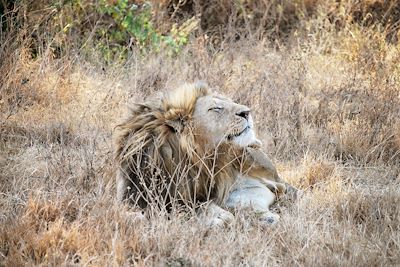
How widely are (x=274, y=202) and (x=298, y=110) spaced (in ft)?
5.06

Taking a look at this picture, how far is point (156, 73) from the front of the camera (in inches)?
264

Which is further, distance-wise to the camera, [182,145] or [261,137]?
[261,137]

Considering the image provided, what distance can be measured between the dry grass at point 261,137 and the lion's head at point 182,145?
0.21 metres

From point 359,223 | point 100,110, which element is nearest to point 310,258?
point 359,223

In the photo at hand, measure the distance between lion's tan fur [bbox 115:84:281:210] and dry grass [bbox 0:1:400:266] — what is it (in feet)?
0.62

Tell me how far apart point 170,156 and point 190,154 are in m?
0.11

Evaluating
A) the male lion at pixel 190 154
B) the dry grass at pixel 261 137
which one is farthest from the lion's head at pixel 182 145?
the dry grass at pixel 261 137

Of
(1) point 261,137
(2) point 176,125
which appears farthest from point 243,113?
(1) point 261,137

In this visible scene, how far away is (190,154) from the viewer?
4.24 m

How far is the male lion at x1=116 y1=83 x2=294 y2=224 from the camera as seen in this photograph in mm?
4184

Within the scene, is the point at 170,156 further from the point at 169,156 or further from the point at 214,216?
the point at 214,216

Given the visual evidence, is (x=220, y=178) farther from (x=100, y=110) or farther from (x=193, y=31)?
(x=193, y=31)

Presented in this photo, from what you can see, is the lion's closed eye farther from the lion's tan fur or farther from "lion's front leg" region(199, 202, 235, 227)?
"lion's front leg" region(199, 202, 235, 227)

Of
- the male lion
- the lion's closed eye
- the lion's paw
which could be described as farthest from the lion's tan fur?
the lion's paw
